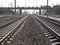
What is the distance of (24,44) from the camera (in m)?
8.43

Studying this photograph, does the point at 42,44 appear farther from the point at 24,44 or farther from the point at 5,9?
the point at 5,9

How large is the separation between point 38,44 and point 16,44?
110 cm

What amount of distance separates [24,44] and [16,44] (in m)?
0.40

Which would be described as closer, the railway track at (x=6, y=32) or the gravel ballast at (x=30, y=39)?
the gravel ballast at (x=30, y=39)

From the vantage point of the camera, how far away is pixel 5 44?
8.49 m

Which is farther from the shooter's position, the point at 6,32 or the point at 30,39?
the point at 6,32

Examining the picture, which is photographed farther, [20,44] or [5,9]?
[5,9]

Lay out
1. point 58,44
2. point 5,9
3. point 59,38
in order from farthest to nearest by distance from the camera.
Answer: point 5,9 → point 59,38 → point 58,44

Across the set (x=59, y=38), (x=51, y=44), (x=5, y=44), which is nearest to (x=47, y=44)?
(x=51, y=44)

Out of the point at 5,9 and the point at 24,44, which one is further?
the point at 5,9

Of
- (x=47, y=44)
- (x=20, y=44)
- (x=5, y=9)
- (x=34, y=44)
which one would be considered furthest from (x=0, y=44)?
(x=5, y=9)

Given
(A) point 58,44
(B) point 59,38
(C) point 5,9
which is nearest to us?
(A) point 58,44

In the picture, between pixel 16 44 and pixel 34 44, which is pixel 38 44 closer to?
pixel 34 44

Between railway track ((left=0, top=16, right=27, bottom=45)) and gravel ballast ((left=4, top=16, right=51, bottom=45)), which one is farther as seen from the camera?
railway track ((left=0, top=16, right=27, bottom=45))
